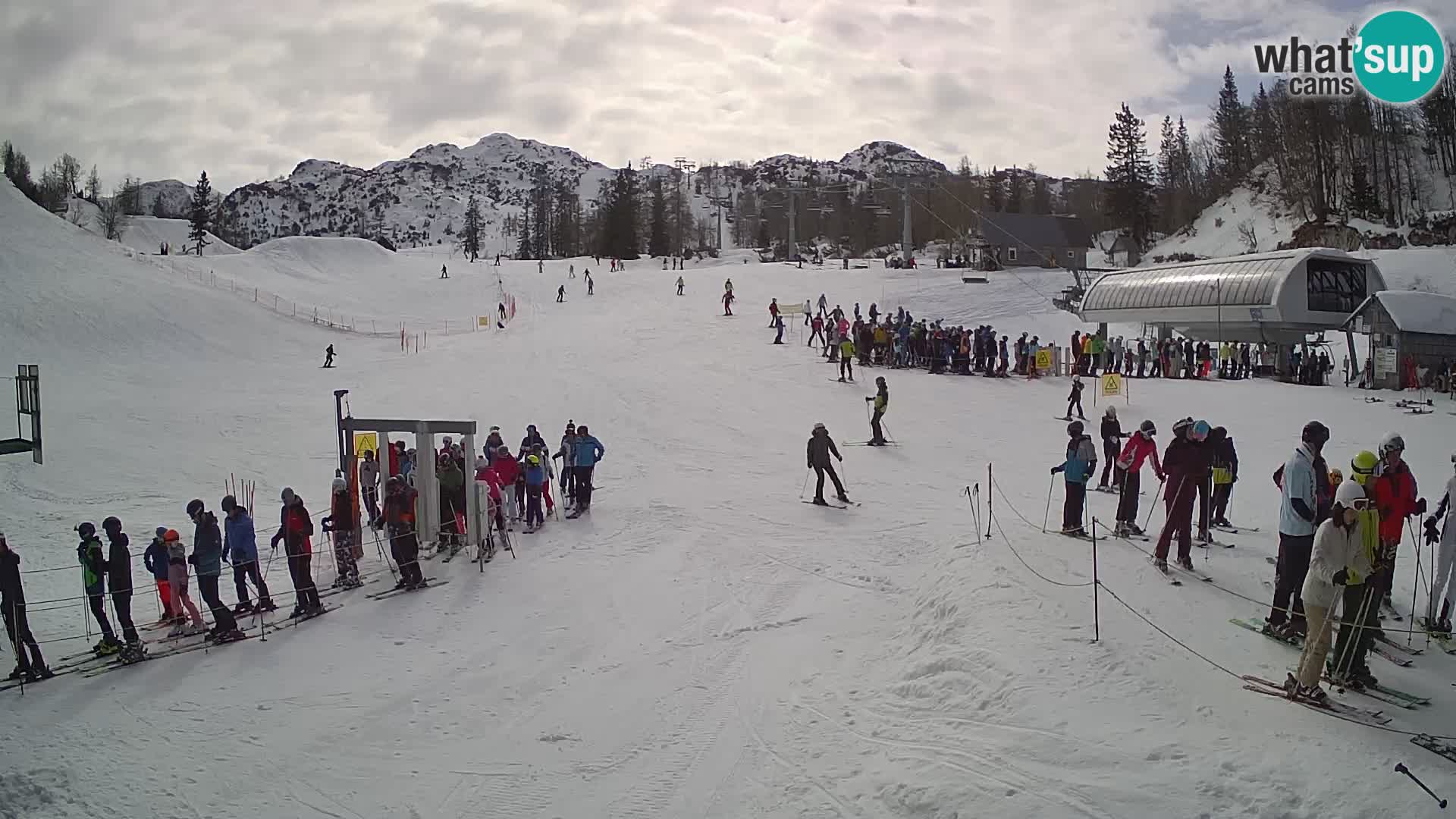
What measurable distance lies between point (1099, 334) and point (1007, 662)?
2330 cm

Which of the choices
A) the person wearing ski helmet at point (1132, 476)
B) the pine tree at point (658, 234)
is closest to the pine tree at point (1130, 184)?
the pine tree at point (658, 234)

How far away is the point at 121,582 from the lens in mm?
10234

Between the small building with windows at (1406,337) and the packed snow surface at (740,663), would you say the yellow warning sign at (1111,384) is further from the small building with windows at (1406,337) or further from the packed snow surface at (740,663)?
the small building with windows at (1406,337)

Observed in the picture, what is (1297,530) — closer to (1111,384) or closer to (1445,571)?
(1445,571)

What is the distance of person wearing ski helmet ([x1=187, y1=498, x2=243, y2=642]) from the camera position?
34.6 feet

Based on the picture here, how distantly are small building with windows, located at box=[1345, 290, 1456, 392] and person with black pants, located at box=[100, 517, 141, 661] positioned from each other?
3118 cm

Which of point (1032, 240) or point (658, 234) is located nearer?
point (1032, 240)

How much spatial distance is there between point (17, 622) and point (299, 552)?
2911mm

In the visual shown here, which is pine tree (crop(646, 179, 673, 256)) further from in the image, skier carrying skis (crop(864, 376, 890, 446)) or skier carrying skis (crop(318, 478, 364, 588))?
skier carrying skis (crop(318, 478, 364, 588))

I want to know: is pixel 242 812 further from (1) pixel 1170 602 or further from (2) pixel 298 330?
(2) pixel 298 330

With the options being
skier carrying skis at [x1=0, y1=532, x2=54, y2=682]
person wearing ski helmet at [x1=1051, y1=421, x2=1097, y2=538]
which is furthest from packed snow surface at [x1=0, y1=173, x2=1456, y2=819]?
person wearing ski helmet at [x1=1051, y1=421, x2=1097, y2=538]

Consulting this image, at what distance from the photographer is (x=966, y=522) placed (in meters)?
14.5

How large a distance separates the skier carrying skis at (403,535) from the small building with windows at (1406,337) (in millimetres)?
27896

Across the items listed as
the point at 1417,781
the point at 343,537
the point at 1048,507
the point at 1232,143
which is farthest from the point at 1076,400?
the point at 1232,143
